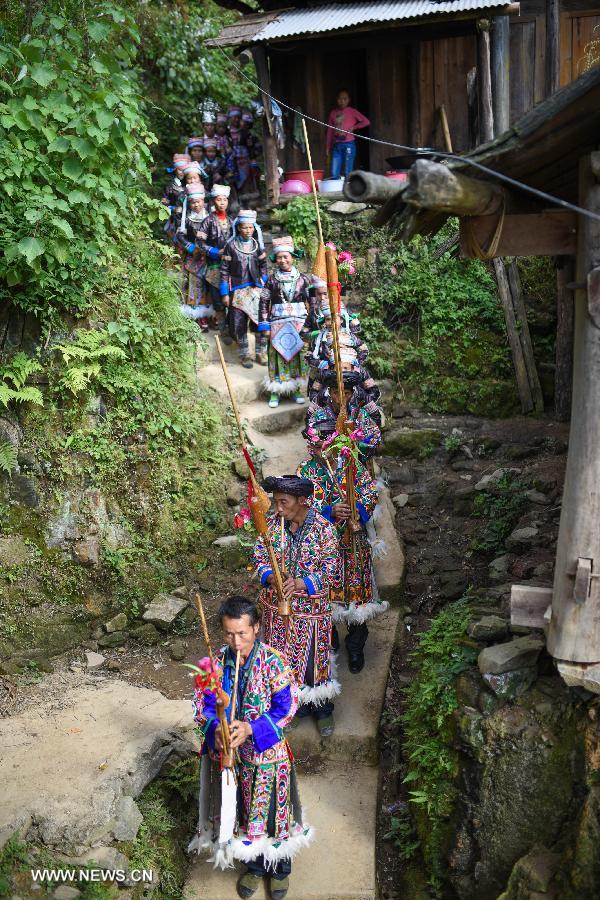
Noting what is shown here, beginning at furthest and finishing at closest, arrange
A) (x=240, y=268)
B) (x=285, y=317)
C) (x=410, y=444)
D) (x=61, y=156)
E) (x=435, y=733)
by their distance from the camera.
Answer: (x=240, y=268) < (x=285, y=317) < (x=410, y=444) < (x=61, y=156) < (x=435, y=733)

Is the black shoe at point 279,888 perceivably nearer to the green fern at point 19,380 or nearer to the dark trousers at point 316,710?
the dark trousers at point 316,710

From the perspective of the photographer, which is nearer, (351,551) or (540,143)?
(540,143)

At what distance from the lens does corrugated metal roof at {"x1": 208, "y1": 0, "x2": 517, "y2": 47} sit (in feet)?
35.0

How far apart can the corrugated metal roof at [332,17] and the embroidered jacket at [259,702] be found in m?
9.18

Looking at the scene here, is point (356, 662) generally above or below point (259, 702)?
below

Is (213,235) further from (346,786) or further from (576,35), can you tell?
(346,786)

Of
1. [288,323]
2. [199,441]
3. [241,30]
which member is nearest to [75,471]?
[199,441]

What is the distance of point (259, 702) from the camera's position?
4727 mm

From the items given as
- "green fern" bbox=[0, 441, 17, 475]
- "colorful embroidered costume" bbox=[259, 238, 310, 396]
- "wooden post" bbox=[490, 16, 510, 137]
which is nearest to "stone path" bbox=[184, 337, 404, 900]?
"colorful embroidered costume" bbox=[259, 238, 310, 396]

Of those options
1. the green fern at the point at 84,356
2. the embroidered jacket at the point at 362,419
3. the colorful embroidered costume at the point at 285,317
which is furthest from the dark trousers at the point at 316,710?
the colorful embroidered costume at the point at 285,317

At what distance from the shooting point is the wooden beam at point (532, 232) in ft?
15.3

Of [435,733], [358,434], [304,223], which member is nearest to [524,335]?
[304,223]

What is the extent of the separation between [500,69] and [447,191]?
866 cm

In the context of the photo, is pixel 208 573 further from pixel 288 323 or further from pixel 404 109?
pixel 404 109
